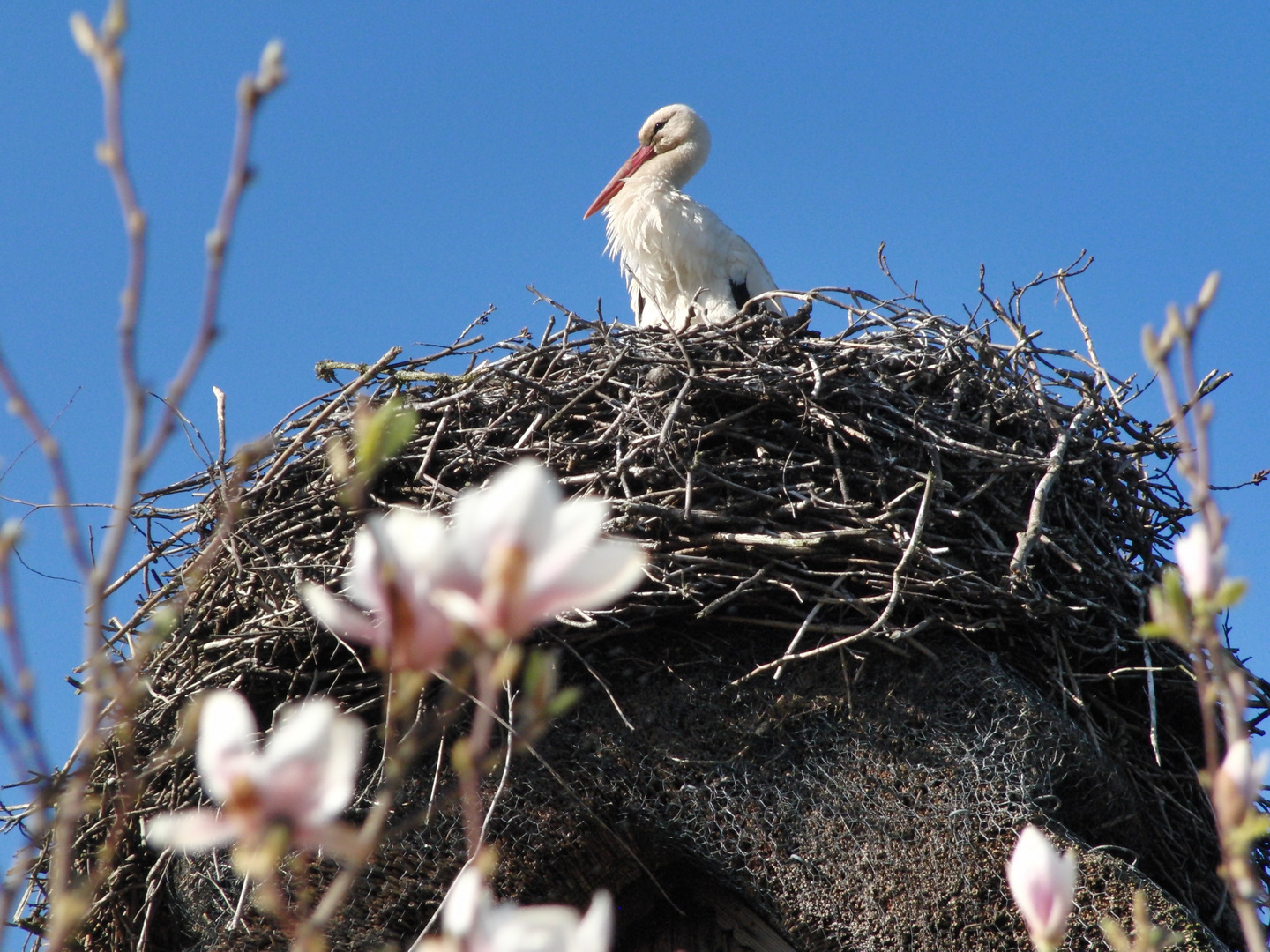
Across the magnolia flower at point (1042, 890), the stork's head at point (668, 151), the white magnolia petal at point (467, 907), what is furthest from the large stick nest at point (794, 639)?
the stork's head at point (668, 151)

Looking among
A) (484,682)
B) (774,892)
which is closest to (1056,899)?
(484,682)

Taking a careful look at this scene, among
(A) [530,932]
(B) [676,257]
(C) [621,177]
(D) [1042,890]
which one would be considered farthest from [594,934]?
(C) [621,177]

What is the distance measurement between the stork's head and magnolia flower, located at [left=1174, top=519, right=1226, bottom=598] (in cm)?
461

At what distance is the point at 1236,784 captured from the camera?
87cm

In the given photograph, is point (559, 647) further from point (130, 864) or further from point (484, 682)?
point (484, 682)

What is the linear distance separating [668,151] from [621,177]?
0.23 m

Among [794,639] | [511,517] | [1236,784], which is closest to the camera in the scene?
[511,517]

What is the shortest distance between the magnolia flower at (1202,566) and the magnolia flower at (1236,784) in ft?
0.37

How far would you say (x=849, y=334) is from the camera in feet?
10.5

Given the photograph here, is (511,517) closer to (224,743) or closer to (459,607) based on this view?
(459,607)

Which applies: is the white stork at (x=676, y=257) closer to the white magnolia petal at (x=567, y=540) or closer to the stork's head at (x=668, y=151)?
the stork's head at (x=668, y=151)

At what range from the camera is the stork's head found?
5.46 meters

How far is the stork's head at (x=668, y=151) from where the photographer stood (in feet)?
17.9

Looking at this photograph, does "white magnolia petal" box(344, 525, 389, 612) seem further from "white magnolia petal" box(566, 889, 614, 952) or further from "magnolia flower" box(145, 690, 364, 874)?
"white magnolia petal" box(566, 889, 614, 952)
